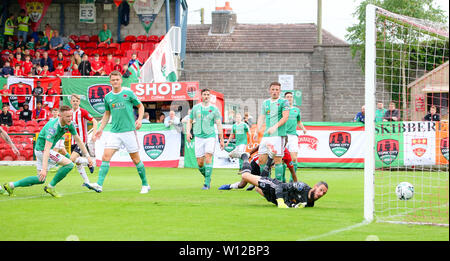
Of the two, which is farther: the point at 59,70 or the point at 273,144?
the point at 59,70

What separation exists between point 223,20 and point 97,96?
64.9 feet

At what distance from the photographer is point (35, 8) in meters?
32.7

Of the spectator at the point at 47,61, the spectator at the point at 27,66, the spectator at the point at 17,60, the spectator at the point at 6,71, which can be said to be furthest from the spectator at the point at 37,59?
the spectator at the point at 6,71

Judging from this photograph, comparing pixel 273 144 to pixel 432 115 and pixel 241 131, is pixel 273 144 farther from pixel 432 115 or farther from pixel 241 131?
pixel 432 115

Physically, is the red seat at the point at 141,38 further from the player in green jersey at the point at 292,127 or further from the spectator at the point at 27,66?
the player in green jersey at the point at 292,127

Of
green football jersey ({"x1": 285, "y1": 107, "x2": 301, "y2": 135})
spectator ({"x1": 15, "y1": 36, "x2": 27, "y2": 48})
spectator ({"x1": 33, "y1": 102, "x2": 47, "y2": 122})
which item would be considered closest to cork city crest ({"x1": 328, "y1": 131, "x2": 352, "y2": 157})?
green football jersey ({"x1": 285, "y1": 107, "x2": 301, "y2": 135})

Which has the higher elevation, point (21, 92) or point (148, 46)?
point (148, 46)

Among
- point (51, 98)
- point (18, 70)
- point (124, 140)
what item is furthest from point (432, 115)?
point (18, 70)

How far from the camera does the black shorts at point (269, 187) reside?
32.1 ft

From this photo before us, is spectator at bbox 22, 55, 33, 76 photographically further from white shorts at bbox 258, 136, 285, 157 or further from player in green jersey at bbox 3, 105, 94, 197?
white shorts at bbox 258, 136, 285, 157

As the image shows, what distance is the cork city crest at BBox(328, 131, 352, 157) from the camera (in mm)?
22375
